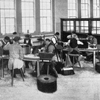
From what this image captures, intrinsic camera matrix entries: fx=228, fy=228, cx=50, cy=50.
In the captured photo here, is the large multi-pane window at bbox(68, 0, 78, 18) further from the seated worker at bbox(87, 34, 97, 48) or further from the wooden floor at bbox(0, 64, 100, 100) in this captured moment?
the wooden floor at bbox(0, 64, 100, 100)

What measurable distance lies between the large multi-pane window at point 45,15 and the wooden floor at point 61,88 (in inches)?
212

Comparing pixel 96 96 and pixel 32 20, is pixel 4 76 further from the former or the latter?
pixel 32 20

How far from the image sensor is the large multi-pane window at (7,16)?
11.2m

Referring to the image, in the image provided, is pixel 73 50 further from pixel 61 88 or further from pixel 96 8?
pixel 96 8

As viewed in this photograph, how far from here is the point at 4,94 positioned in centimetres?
568

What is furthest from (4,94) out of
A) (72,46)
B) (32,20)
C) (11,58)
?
(32,20)

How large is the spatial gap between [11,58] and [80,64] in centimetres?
308

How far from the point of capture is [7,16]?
11.3 meters

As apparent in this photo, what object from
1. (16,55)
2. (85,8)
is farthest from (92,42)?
(85,8)

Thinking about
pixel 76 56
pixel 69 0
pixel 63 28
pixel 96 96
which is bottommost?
pixel 96 96

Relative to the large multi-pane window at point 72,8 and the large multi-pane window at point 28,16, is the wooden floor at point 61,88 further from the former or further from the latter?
the large multi-pane window at point 72,8

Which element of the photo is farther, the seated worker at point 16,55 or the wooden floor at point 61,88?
the seated worker at point 16,55

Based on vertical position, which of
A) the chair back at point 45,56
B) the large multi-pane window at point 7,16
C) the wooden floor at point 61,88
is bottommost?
the wooden floor at point 61,88

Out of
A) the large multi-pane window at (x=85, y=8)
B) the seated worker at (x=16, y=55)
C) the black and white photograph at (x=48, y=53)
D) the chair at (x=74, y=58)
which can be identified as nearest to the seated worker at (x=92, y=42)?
the black and white photograph at (x=48, y=53)
